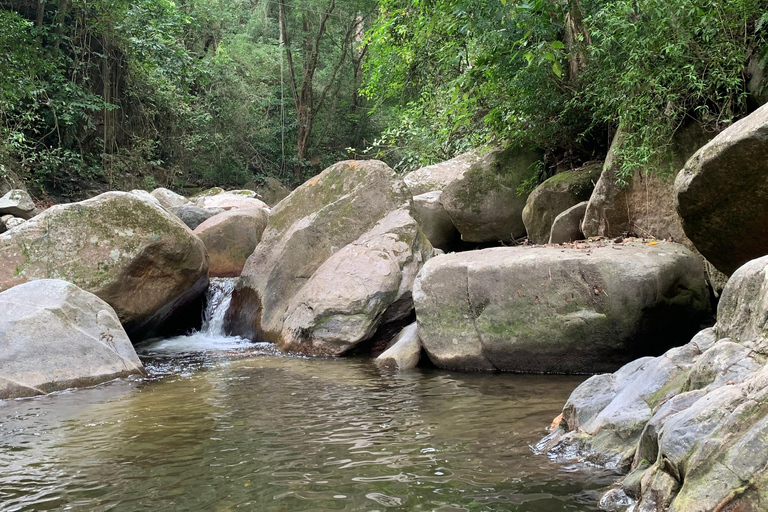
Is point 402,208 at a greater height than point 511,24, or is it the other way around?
point 511,24

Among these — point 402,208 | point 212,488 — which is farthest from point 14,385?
point 402,208

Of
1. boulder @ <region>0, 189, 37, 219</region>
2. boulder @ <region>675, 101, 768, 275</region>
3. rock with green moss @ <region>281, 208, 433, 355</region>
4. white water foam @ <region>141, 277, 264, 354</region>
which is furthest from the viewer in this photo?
boulder @ <region>0, 189, 37, 219</region>

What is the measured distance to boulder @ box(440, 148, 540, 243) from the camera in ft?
35.7

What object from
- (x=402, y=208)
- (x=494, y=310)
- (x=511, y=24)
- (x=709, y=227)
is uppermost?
(x=511, y=24)

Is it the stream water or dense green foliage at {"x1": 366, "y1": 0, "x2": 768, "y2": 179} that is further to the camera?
dense green foliage at {"x1": 366, "y1": 0, "x2": 768, "y2": 179}

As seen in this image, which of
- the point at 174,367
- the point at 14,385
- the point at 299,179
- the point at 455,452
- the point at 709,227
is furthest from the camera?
the point at 299,179

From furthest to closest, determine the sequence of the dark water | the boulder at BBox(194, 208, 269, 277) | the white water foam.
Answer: the boulder at BBox(194, 208, 269, 277), the white water foam, the dark water

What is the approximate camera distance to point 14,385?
5.79m

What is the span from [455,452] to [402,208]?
5710 millimetres

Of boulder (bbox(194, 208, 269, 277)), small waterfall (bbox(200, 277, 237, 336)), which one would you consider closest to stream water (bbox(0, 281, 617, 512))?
small waterfall (bbox(200, 277, 237, 336))

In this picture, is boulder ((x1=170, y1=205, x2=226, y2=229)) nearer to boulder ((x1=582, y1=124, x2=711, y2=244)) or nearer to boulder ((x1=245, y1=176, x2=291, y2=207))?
boulder ((x1=582, y1=124, x2=711, y2=244))

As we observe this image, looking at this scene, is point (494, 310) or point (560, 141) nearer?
point (494, 310)

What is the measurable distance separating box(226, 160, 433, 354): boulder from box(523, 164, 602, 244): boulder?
197 cm

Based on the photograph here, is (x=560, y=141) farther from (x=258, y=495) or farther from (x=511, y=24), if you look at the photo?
(x=258, y=495)
